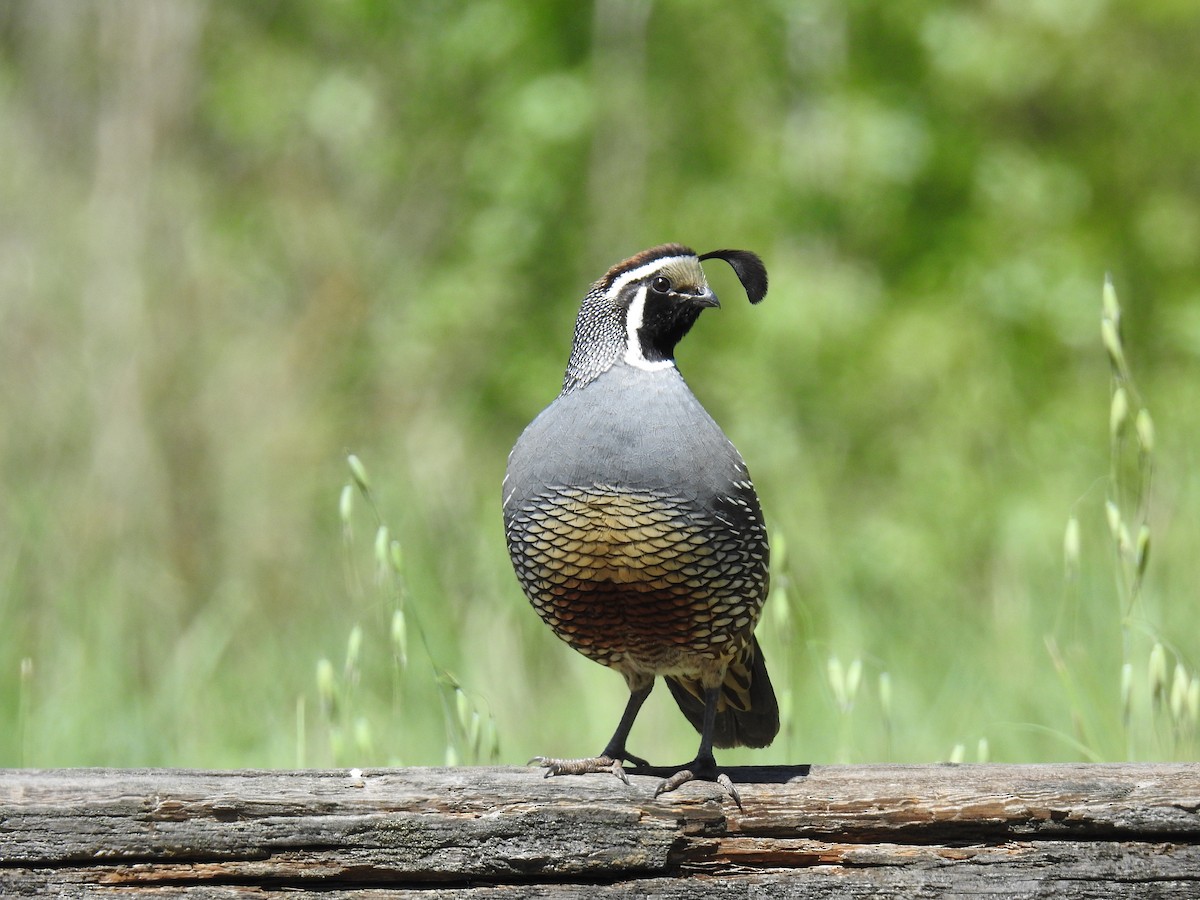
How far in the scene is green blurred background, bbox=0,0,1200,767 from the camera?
6246 mm

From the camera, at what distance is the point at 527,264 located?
888cm

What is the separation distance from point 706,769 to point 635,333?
0.93 metres

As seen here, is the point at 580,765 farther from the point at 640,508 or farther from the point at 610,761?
the point at 640,508

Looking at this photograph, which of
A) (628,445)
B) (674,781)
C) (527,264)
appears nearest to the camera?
(674,781)

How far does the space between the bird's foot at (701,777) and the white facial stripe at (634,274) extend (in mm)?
980

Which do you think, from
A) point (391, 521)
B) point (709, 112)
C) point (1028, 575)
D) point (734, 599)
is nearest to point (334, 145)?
point (709, 112)

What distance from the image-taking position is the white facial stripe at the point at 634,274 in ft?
9.55

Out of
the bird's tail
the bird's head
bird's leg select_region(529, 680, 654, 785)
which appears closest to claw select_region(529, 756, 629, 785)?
bird's leg select_region(529, 680, 654, 785)

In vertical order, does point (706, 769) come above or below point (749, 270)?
below

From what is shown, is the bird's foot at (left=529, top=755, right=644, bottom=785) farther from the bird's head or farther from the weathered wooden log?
the bird's head

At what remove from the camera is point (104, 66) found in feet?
23.9

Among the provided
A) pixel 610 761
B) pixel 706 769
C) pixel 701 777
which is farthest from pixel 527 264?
pixel 701 777

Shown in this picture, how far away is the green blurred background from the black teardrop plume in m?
1.88

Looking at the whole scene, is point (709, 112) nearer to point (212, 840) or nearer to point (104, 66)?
point (104, 66)
